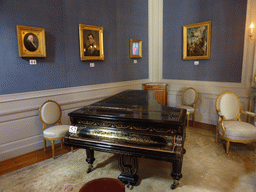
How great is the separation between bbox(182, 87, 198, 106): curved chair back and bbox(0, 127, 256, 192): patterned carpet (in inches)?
71.8

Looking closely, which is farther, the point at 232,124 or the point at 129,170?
the point at 232,124

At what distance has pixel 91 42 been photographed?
489 centimetres

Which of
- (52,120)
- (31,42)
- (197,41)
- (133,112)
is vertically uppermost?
(197,41)

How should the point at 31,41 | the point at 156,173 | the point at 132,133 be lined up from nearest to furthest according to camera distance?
the point at 132,133 → the point at 156,173 → the point at 31,41

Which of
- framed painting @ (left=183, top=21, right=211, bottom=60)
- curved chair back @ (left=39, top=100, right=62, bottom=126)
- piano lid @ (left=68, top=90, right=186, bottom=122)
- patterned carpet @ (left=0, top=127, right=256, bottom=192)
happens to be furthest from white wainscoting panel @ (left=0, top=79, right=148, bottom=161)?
framed painting @ (left=183, top=21, right=211, bottom=60)

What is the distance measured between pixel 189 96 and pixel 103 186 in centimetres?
437

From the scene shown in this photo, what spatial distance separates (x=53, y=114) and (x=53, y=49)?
1.43m

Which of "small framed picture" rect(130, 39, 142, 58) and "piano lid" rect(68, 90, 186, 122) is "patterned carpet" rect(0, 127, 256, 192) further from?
"small framed picture" rect(130, 39, 142, 58)

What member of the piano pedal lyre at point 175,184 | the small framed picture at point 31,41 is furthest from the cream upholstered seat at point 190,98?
the small framed picture at point 31,41

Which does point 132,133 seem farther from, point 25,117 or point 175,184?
point 25,117

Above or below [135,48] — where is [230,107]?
below

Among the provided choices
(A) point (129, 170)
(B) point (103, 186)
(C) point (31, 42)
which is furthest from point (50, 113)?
(B) point (103, 186)

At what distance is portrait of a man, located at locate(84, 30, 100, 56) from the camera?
479 cm

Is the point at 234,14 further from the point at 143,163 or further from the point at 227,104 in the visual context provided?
the point at 143,163
